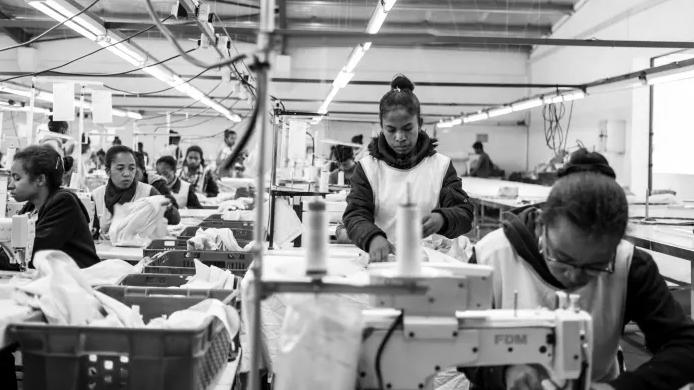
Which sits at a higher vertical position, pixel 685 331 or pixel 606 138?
pixel 606 138

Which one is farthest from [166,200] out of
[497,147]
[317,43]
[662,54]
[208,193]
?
[497,147]

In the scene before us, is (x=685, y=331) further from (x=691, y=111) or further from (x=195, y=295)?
(x=691, y=111)

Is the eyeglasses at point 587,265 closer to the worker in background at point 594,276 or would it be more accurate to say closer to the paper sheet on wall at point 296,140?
the worker in background at point 594,276

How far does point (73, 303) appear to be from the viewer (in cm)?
146

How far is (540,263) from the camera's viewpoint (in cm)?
136

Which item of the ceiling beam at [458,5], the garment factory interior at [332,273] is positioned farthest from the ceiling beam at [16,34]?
the garment factory interior at [332,273]

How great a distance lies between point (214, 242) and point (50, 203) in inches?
30.4

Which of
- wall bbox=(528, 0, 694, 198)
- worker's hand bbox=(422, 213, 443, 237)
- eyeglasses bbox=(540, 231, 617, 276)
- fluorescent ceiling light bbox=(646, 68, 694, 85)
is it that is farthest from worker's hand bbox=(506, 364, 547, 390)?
wall bbox=(528, 0, 694, 198)

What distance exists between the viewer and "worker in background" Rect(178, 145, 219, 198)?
747 cm

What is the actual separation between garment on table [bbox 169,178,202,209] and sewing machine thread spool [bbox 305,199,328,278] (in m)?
5.20

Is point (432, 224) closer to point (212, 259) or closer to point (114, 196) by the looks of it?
point (212, 259)

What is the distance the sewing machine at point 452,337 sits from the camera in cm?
114

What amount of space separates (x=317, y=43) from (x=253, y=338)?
49 cm

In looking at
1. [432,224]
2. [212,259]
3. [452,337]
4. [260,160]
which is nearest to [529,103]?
[212,259]
